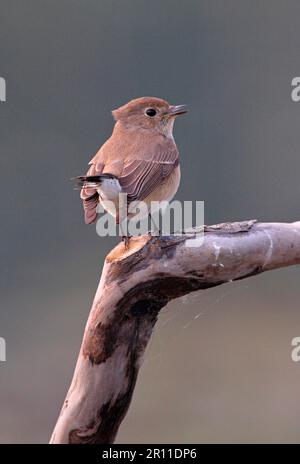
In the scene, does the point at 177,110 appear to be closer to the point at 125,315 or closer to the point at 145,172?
the point at 145,172

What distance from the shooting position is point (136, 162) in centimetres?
514

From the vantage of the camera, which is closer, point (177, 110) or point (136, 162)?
point (136, 162)

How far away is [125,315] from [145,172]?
84cm

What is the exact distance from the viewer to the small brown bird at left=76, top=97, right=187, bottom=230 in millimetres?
4918

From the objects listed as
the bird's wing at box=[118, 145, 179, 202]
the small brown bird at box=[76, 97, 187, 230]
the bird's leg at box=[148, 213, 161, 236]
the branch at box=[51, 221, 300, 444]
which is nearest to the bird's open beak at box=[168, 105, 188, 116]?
the small brown bird at box=[76, 97, 187, 230]

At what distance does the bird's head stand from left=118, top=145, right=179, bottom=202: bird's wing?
26 cm

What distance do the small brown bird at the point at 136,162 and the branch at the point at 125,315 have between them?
0.48 m

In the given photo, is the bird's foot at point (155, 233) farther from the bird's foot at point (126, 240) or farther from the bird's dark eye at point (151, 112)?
the bird's dark eye at point (151, 112)

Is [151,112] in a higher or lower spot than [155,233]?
higher

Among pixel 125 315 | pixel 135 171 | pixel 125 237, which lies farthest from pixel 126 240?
pixel 135 171

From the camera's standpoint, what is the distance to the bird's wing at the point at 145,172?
4980mm

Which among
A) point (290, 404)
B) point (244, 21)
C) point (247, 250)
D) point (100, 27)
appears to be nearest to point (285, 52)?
point (244, 21)

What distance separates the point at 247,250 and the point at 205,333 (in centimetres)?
799

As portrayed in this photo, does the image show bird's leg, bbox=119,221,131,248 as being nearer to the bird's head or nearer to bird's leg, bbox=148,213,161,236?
bird's leg, bbox=148,213,161,236
